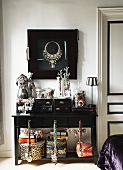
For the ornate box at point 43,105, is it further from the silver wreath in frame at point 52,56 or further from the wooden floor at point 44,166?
the wooden floor at point 44,166

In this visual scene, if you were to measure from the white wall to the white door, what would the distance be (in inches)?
3.8

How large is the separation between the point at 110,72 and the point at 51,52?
3.20ft

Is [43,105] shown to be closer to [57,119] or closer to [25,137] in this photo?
[57,119]

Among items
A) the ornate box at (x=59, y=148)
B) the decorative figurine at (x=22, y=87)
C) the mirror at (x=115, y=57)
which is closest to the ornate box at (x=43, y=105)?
the decorative figurine at (x=22, y=87)

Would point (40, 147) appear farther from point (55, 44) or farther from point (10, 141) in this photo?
point (55, 44)

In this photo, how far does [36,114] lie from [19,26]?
4.50ft

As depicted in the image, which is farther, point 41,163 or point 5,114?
point 5,114

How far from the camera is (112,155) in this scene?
123 inches

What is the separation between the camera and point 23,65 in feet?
14.4

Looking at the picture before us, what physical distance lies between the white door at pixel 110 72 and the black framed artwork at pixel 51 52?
413 millimetres

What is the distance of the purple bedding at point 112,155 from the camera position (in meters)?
2.84

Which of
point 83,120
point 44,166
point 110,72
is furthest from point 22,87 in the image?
point 110,72

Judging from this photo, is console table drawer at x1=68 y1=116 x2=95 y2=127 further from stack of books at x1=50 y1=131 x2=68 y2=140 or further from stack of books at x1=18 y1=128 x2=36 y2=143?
stack of books at x1=18 y1=128 x2=36 y2=143

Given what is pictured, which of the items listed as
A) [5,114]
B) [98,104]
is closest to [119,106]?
[98,104]
